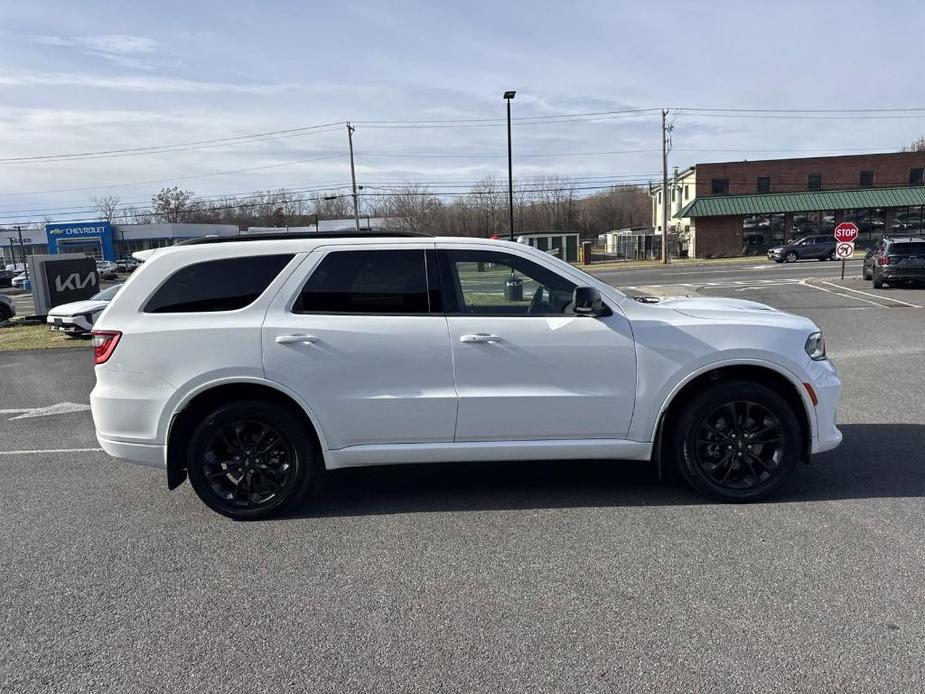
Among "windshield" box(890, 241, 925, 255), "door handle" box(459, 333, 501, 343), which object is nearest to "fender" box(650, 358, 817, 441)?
"door handle" box(459, 333, 501, 343)

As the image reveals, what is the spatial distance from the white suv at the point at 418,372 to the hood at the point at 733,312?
0.04 metres

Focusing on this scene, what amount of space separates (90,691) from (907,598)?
143 inches

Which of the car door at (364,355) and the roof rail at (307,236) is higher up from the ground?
the roof rail at (307,236)

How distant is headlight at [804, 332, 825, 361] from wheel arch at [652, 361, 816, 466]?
0.21 m

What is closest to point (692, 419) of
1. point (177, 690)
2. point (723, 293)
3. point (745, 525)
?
point (745, 525)

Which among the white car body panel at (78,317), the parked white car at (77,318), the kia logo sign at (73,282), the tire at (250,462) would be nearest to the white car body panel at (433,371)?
the tire at (250,462)

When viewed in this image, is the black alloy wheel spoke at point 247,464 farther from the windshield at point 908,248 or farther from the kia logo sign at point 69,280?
the windshield at point 908,248

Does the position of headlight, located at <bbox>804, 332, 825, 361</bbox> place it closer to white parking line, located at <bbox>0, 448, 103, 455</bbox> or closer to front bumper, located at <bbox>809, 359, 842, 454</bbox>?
front bumper, located at <bbox>809, 359, 842, 454</bbox>

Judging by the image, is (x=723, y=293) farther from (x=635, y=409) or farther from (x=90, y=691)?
(x=90, y=691)

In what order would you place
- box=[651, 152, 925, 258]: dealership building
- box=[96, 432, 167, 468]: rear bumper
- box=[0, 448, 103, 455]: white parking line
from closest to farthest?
box=[96, 432, 167, 468]: rear bumper
box=[0, 448, 103, 455]: white parking line
box=[651, 152, 925, 258]: dealership building

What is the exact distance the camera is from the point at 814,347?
14.7ft

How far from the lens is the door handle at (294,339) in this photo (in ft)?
14.0

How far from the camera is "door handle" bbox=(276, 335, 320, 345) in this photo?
427 cm

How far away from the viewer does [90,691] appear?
2.72 meters
